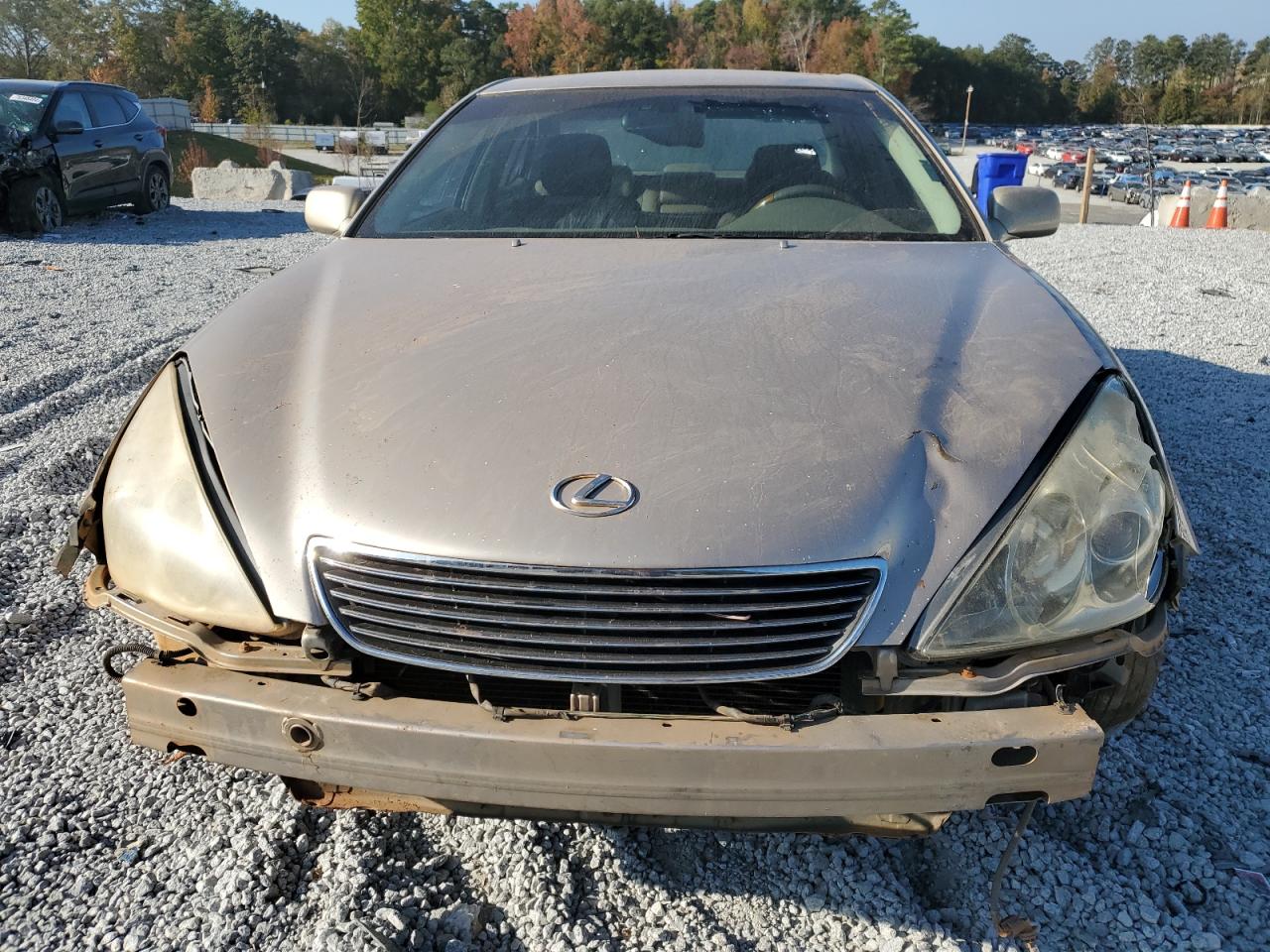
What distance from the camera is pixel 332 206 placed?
10.6 feet

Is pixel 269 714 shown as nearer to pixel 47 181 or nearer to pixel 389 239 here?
pixel 389 239

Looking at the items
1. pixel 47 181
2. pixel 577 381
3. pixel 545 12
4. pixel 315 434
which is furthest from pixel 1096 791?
pixel 545 12

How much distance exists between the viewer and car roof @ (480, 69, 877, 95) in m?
3.48

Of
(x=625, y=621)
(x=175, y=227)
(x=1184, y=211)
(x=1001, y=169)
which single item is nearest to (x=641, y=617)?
(x=625, y=621)

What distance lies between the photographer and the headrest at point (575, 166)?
310 centimetres

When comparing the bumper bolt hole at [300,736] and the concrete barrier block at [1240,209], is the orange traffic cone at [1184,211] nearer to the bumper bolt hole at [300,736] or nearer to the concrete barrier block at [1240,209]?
the concrete barrier block at [1240,209]

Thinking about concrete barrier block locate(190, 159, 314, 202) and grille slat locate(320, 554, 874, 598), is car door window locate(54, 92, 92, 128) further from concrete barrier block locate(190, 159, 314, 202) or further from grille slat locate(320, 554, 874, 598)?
grille slat locate(320, 554, 874, 598)

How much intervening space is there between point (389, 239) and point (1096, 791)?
96.1 inches

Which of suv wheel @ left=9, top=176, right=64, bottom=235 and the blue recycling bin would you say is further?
the blue recycling bin

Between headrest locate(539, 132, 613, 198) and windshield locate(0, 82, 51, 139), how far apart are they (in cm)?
921

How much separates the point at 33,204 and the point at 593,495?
10.7 meters

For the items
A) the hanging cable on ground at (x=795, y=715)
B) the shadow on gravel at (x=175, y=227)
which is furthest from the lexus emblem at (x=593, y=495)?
the shadow on gravel at (x=175, y=227)

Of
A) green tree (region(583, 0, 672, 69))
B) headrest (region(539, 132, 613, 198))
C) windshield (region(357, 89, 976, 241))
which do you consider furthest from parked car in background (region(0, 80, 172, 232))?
green tree (region(583, 0, 672, 69))

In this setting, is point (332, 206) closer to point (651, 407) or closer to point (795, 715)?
point (651, 407)
